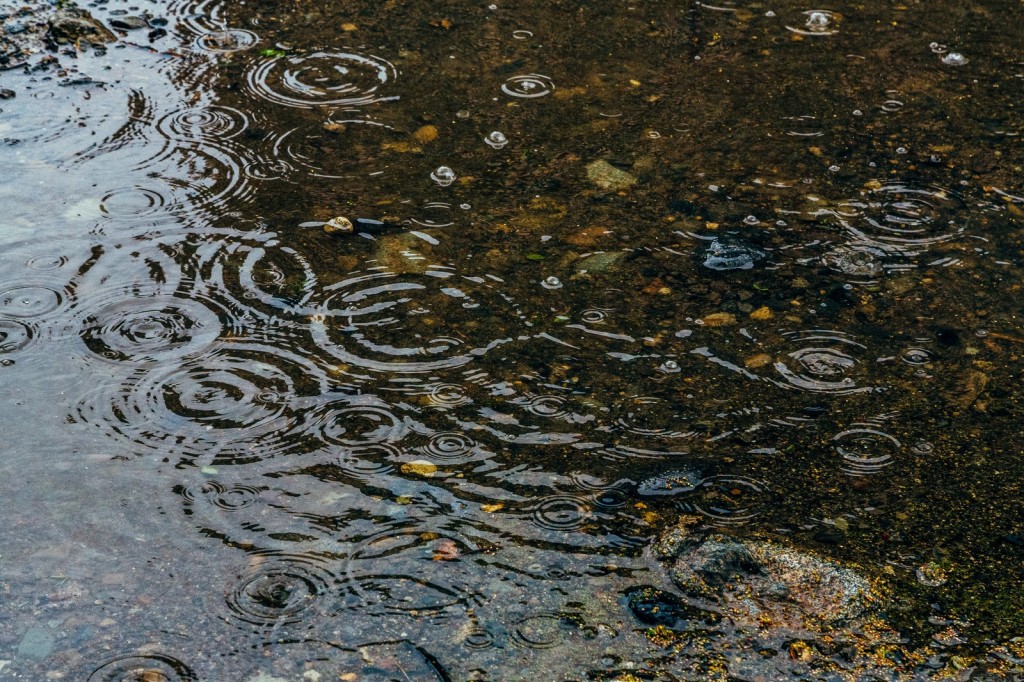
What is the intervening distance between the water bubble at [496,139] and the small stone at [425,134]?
0.28m

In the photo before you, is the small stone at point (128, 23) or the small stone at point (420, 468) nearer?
the small stone at point (420, 468)

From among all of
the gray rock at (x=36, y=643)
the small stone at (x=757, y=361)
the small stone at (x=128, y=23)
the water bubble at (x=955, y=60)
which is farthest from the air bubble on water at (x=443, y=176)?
the water bubble at (x=955, y=60)

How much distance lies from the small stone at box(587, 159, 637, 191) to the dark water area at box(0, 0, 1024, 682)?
18 millimetres

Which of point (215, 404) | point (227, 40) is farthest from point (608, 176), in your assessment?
point (227, 40)

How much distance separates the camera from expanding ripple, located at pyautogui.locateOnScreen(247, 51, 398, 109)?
17.6 ft

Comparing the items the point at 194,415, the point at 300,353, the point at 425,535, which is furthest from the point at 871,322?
the point at 194,415

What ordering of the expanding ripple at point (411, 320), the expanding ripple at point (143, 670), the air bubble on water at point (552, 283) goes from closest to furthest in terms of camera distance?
the expanding ripple at point (143, 670), the expanding ripple at point (411, 320), the air bubble on water at point (552, 283)

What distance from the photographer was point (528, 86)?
5516mm

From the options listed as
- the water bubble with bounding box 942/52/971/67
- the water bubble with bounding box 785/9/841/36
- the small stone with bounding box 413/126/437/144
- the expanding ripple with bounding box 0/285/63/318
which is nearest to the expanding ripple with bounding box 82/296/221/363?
the expanding ripple with bounding box 0/285/63/318

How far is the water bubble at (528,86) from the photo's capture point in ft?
17.9

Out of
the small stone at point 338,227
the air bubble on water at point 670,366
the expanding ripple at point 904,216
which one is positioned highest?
the expanding ripple at point 904,216

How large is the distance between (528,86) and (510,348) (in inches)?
90.1

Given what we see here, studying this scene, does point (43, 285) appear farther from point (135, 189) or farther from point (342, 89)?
point (342, 89)

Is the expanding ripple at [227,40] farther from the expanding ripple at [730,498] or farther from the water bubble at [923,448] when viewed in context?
the water bubble at [923,448]
